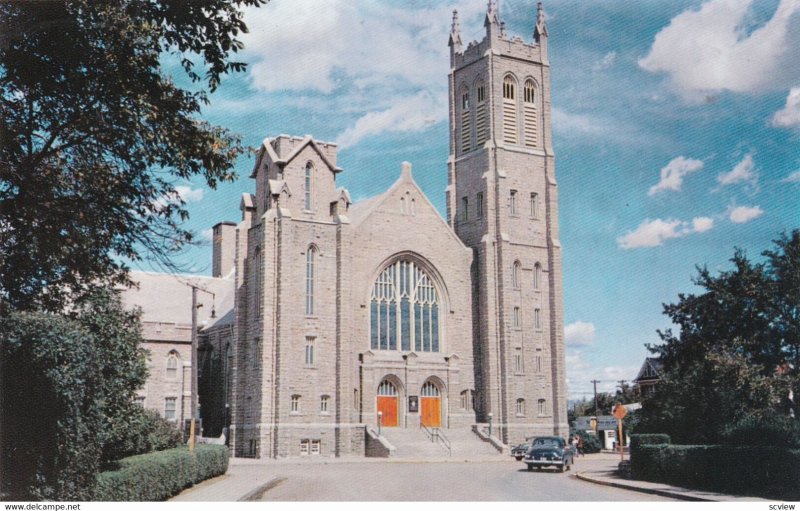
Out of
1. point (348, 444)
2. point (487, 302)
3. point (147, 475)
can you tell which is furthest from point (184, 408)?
point (147, 475)

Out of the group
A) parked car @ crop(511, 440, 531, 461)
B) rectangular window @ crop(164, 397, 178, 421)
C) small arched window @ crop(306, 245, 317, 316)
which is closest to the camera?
parked car @ crop(511, 440, 531, 461)

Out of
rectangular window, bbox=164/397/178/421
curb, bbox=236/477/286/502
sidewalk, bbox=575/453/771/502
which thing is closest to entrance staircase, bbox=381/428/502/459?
rectangular window, bbox=164/397/178/421

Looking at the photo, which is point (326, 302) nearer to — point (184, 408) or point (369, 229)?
point (369, 229)

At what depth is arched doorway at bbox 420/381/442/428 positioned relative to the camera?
54.9 m

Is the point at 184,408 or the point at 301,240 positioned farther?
the point at 184,408

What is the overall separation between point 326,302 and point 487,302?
1151 cm

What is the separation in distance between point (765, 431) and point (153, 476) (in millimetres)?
16922

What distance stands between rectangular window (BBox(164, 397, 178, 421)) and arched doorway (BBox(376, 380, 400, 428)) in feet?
48.4

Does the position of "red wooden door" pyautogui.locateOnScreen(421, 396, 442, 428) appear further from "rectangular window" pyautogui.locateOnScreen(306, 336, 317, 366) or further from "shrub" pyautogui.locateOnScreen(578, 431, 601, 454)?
"shrub" pyautogui.locateOnScreen(578, 431, 601, 454)

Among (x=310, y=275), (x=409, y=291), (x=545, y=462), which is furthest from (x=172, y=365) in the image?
(x=545, y=462)

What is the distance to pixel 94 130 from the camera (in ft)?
58.6

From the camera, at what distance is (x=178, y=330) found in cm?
6016

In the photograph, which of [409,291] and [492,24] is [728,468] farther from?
[492,24]

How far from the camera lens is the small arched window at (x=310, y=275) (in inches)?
2025
